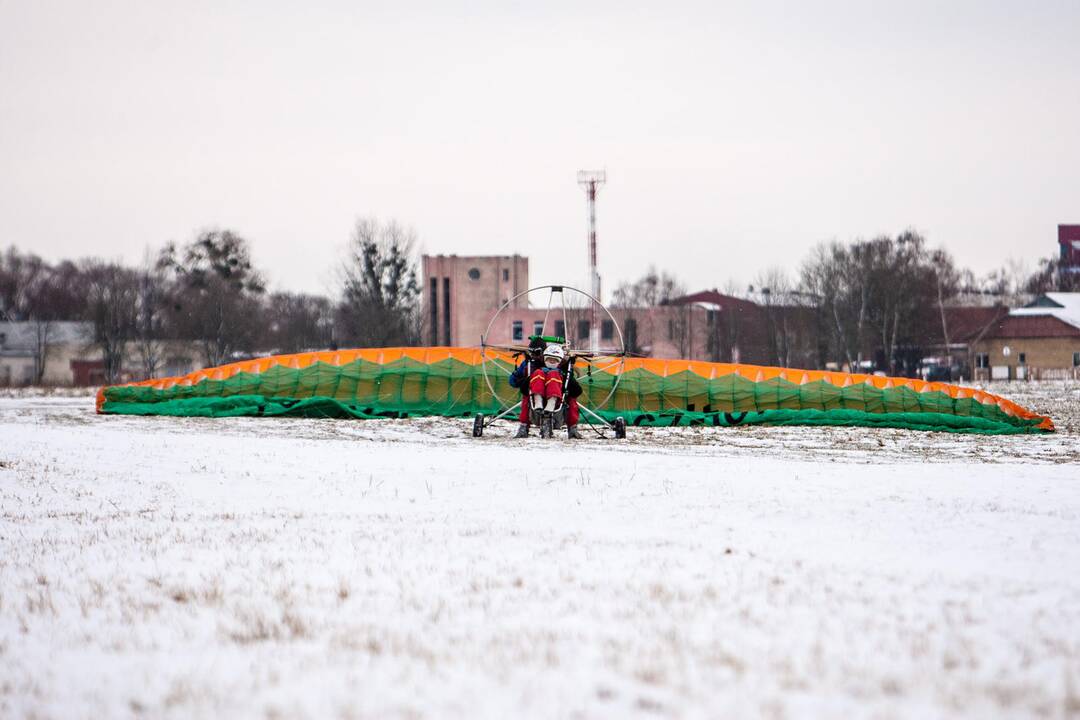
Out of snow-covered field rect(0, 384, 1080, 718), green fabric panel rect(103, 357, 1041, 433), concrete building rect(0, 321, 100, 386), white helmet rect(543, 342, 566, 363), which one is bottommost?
snow-covered field rect(0, 384, 1080, 718)

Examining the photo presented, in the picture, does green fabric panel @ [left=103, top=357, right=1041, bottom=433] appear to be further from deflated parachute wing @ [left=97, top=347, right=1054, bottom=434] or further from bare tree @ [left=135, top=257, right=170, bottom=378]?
bare tree @ [left=135, top=257, right=170, bottom=378]

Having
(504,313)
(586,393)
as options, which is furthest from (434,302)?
(586,393)

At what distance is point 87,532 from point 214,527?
2.65 ft

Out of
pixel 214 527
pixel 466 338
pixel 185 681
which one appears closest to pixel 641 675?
pixel 185 681

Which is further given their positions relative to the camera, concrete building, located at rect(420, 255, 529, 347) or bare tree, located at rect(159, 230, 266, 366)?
concrete building, located at rect(420, 255, 529, 347)

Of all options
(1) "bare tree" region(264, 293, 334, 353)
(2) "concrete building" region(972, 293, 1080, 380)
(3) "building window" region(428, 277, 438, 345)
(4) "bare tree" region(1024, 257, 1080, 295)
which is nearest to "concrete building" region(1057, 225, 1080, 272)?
(4) "bare tree" region(1024, 257, 1080, 295)

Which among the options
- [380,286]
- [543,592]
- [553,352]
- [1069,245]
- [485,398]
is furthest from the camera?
[1069,245]

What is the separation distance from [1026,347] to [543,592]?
6658 cm

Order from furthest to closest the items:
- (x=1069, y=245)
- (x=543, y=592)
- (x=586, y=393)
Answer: (x=1069, y=245) → (x=586, y=393) → (x=543, y=592)

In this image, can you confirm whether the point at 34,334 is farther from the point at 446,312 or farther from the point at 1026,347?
the point at 1026,347

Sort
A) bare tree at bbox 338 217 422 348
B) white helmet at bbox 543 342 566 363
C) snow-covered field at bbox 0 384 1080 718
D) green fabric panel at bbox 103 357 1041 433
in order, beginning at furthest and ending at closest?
bare tree at bbox 338 217 422 348
green fabric panel at bbox 103 357 1041 433
white helmet at bbox 543 342 566 363
snow-covered field at bbox 0 384 1080 718

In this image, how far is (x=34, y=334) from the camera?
65438mm

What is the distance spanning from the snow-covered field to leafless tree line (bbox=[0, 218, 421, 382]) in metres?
45.7

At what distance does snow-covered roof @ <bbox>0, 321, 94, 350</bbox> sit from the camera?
209ft
